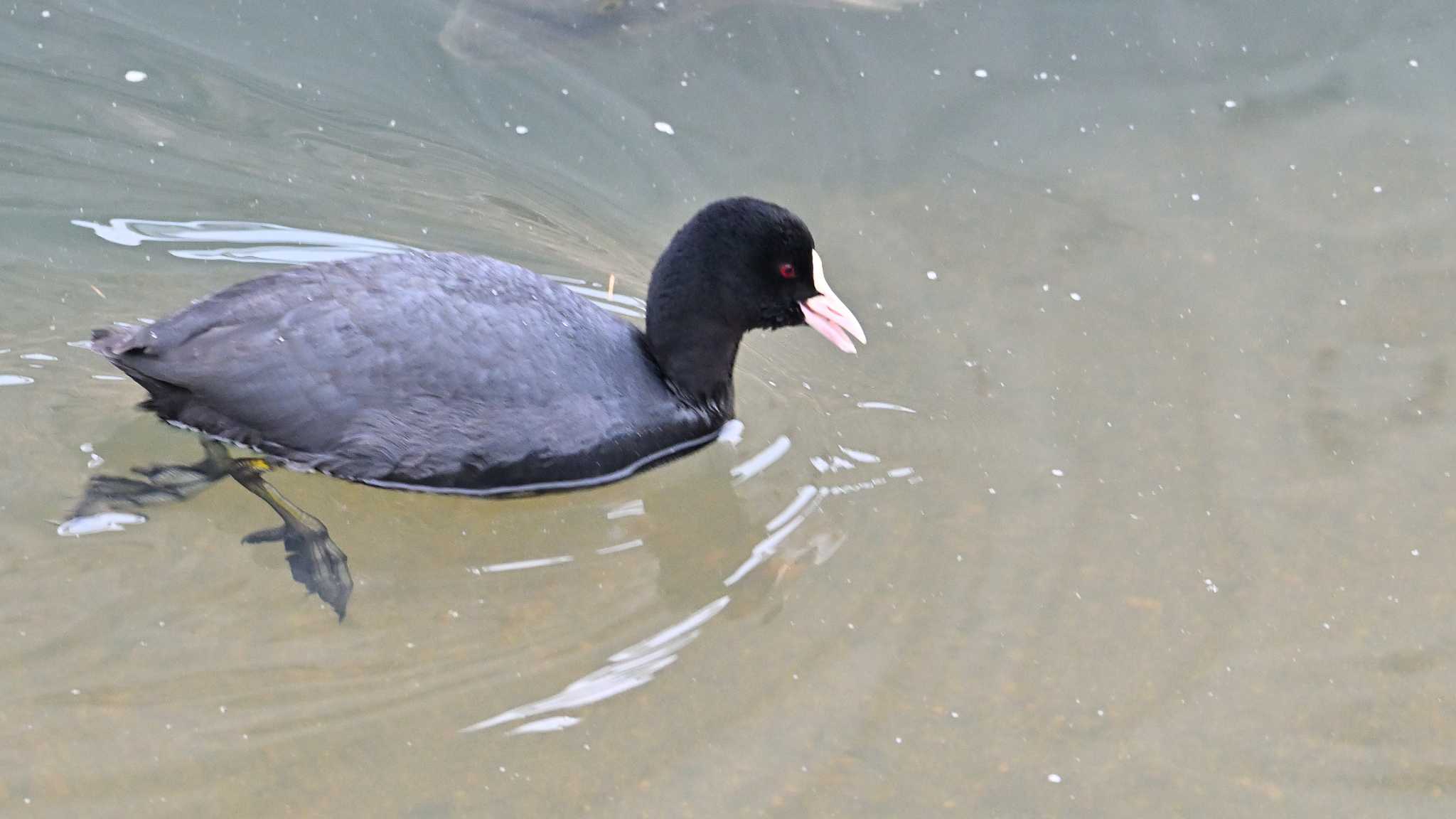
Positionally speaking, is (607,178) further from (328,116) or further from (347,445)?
(347,445)

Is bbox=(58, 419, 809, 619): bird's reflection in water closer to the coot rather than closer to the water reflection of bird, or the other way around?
the water reflection of bird

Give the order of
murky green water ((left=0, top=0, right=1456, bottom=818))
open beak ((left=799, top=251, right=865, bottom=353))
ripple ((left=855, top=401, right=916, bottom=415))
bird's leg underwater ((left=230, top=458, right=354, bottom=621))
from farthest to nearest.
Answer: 1. ripple ((left=855, top=401, right=916, bottom=415))
2. open beak ((left=799, top=251, right=865, bottom=353))
3. bird's leg underwater ((left=230, top=458, right=354, bottom=621))
4. murky green water ((left=0, top=0, right=1456, bottom=818))

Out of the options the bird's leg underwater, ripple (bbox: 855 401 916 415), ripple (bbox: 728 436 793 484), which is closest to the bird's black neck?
ripple (bbox: 728 436 793 484)

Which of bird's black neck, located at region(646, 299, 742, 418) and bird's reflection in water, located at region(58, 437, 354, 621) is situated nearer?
bird's reflection in water, located at region(58, 437, 354, 621)

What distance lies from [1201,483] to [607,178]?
8.10ft

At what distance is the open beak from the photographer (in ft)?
14.9

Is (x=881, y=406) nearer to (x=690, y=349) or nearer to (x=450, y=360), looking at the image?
(x=690, y=349)

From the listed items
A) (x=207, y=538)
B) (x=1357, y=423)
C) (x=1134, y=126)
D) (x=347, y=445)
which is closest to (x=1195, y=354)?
(x=1357, y=423)

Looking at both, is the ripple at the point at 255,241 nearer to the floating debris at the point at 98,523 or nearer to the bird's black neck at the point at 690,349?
the bird's black neck at the point at 690,349

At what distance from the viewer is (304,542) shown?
412cm

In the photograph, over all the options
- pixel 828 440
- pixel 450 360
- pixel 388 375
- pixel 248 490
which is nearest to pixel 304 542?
pixel 248 490

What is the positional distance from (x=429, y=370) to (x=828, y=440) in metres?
1.23

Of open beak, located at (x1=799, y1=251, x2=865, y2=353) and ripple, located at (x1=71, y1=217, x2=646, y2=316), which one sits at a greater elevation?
open beak, located at (x1=799, y1=251, x2=865, y2=353)

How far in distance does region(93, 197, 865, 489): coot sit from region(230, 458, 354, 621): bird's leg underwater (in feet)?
0.35
